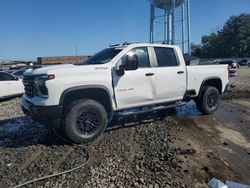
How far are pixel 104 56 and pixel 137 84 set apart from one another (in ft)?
3.47

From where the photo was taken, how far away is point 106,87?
625 cm

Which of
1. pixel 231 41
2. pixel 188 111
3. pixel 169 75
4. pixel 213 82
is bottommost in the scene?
pixel 188 111

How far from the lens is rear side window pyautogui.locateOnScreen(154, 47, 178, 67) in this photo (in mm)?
7426

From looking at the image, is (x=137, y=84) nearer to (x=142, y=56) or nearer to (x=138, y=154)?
(x=142, y=56)

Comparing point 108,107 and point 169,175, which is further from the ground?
point 108,107

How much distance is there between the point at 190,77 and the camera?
26.7ft

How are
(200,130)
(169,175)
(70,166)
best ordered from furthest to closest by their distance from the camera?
(200,130)
(70,166)
(169,175)

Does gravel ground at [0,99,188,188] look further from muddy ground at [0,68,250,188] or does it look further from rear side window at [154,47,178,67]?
rear side window at [154,47,178,67]

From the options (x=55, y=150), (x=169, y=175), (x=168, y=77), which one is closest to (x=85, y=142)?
(x=55, y=150)

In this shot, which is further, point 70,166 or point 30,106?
point 30,106

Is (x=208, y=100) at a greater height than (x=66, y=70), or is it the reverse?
(x=66, y=70)

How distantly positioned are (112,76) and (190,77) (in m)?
2.74

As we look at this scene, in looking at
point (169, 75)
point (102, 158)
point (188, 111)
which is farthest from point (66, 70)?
point (188, 111)

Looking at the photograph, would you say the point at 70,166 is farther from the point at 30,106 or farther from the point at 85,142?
the point at 30,106
